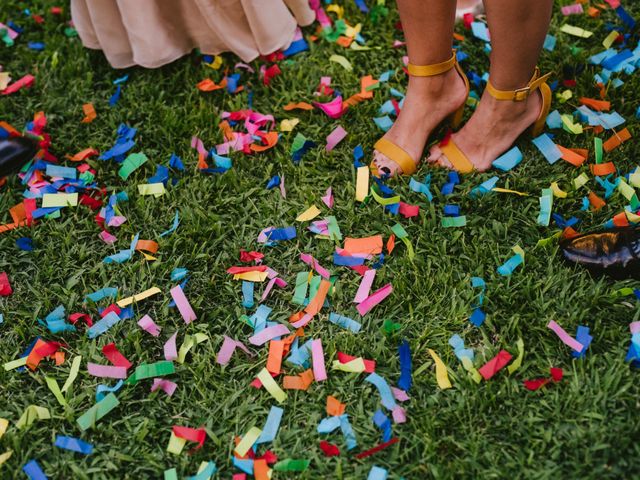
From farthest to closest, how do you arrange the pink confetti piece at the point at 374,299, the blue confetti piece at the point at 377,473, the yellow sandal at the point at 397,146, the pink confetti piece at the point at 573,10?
the pink confetti piece at the point at 573,10 < the yellow sandal at the point at 397,146 < the pink confetti piece at the point at 374,299 < the blue confetti piece at the point at 377,473

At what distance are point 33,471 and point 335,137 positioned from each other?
1.39 m

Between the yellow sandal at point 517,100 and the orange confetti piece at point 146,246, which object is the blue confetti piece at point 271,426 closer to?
the orange confetti piece at point 146,246

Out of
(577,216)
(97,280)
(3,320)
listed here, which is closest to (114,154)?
(97,280)

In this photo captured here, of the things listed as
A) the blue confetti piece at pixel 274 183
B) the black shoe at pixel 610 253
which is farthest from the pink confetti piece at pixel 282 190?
the black shoe at pixel 610 253

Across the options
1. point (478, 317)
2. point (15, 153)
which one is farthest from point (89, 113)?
point (478, 317)

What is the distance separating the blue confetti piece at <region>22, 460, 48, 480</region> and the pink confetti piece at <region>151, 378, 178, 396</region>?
0.32 m

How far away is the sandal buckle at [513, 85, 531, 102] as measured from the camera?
6.40ft

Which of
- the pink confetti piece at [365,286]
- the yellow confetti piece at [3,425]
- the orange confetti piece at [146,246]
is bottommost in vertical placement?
the pink confetti piece at [365,286]

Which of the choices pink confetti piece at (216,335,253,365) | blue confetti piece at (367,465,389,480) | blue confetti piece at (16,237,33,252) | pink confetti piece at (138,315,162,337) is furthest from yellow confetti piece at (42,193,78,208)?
blue confetti piece at (367,465,389,480)

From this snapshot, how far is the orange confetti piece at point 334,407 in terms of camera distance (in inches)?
63.7

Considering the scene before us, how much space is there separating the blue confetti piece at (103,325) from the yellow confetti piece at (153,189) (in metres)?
0.49

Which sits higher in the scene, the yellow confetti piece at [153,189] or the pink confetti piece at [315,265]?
the yellow confetti piece at [153,189]

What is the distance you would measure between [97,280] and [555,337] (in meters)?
1.34

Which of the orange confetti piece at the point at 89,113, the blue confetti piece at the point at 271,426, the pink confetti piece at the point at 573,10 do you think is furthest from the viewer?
the pink confetti piece at the point at 573,10
